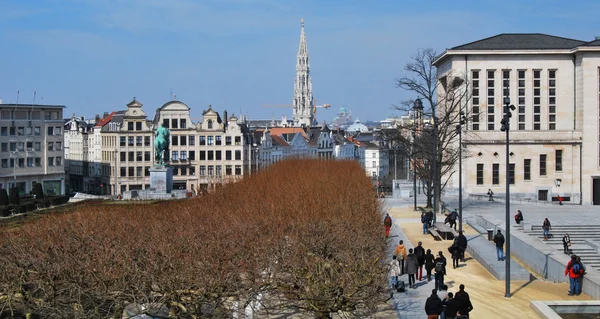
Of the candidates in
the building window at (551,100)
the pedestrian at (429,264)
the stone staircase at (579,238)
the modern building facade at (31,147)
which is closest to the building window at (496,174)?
the building window at (551,100)

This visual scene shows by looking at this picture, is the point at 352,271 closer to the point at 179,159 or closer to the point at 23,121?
the point at 23,121

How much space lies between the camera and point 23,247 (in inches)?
1241

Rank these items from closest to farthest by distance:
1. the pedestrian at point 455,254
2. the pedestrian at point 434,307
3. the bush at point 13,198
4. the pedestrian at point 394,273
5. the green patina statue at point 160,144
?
the pedestrian at point 434,307, the pedestrian at point 394,273, the pedestrian at point 455,254, the bush at point 13,198, the green patina statue at point 160,144

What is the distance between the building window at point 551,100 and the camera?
278ft

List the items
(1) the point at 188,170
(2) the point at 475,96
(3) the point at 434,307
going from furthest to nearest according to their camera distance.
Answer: (1) the point at 188,170 < (2) the point at 475,96 < (3) the point at 434,307

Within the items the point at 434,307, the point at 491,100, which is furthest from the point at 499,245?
the point at 491,100

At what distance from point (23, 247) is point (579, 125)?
63.4 meters

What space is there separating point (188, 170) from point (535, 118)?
54348mm

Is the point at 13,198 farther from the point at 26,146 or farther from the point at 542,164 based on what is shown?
the point at 542,164

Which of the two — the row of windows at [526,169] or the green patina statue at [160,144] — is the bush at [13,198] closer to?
the green patina statue at [160,144]

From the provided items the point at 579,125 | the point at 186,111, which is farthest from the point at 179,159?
the point at 579,125

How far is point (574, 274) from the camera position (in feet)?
106

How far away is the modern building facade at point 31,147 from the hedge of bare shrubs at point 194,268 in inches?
2828

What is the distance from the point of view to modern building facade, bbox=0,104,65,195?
10488 cm
